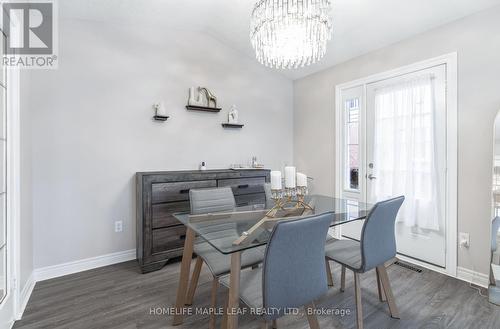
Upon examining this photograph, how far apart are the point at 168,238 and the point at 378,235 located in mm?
2046

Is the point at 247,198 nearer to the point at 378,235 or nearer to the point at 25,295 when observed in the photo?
the point at 378,235

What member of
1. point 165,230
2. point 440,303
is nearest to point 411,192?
point 440,303

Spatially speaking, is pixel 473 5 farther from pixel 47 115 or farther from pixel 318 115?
pixel 47 115

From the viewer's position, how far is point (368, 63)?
3.13 meters

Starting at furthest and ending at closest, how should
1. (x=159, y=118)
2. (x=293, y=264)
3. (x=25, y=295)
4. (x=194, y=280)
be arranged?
(x=159, y=118), (x=25, y=295), (x=194, y=280), (x=293, y=264)

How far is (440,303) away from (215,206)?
1992mm

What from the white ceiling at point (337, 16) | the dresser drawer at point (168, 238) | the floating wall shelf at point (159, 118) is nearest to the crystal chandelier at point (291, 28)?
the white ceiling at point (337, 16)

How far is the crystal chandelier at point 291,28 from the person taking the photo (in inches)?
72.0

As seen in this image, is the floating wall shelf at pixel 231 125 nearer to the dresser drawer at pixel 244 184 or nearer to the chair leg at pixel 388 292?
the dresser drawer at pixel 244 184

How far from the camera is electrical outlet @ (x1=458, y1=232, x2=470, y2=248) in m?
2.37

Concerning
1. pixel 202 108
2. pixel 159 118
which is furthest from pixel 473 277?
pixel 159 118

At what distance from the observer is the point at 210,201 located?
7.13 ft

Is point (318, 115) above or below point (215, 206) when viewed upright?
above

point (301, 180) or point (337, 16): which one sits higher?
point (337, 16)
